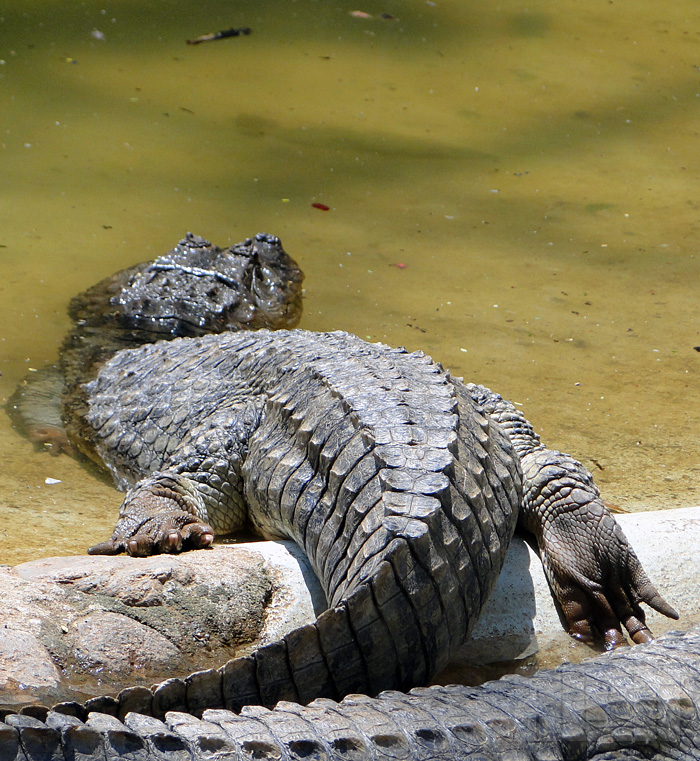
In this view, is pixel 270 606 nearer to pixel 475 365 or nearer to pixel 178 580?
pixel 178 580

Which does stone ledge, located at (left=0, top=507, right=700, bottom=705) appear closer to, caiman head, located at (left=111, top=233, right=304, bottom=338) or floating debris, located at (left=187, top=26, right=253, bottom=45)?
caiman head, located at (left=111, top=233, right=304, bottom=338)

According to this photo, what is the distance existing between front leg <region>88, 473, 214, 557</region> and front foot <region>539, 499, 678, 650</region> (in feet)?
3.81

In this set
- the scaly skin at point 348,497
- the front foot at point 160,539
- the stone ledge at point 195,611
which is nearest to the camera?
the scaly skin at point 348,497

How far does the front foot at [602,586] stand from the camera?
2.90 meters

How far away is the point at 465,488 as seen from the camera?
103 inches

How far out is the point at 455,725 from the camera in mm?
1827

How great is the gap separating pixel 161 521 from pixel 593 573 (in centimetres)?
144

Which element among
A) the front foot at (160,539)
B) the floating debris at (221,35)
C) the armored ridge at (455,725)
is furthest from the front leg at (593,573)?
the floating debris at (221,35)

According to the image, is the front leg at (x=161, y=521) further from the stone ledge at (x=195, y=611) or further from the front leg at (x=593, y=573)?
the front leg at (x=593, y=573)

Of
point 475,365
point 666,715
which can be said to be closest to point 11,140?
point 475,365

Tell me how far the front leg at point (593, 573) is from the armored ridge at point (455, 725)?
54 cm

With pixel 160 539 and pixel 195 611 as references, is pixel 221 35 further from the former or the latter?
pixel 195 611

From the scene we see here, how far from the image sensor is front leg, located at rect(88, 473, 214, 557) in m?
3.17

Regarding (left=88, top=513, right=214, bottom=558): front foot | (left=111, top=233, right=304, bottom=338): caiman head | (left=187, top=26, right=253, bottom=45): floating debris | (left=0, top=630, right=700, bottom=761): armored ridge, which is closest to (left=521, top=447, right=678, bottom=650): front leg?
(left=0, top=630, right=700, bottom=761): armored ridge
